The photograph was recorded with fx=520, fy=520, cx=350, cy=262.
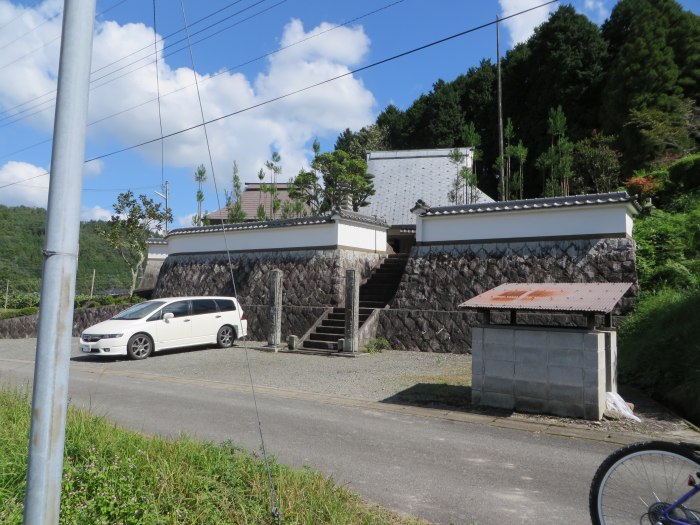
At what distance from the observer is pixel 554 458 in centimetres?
550

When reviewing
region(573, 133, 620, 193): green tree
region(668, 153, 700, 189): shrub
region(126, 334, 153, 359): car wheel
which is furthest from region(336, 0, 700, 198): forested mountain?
region(126, 334, 153, 359): car wheel

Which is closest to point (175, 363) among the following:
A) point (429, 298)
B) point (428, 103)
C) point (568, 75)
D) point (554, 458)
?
point (429, 298)

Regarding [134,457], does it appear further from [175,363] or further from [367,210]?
[367,210]

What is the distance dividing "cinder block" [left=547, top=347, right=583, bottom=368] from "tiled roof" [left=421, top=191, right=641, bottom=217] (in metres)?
7.17

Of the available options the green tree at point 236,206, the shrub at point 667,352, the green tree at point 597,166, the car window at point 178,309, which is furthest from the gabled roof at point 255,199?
the shrub at point 667,352

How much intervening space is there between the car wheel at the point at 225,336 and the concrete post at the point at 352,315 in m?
4.00

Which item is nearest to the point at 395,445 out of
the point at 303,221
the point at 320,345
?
the point at 320,345

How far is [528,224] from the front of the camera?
14.5 m

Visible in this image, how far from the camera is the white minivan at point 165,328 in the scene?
1343 centimetres

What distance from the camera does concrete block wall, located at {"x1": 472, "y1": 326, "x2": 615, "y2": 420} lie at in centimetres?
704

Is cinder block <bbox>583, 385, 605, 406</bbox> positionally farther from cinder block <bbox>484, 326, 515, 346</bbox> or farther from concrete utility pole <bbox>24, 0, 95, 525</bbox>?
concrete utility pole <bbox>24, 0, 95, 525</bbox>

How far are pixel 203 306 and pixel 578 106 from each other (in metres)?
29.8

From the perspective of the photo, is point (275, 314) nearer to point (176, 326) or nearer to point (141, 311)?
point (176, 326)

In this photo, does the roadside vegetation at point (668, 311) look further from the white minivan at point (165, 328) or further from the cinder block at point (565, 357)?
the white minivan at point (165, 328)
